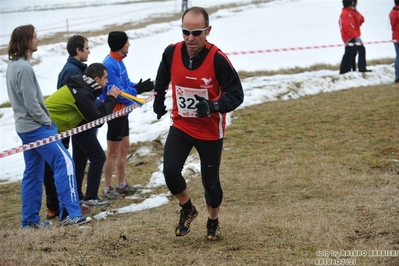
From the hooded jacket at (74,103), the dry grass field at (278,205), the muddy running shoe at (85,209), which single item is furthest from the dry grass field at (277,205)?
the hooded jacket at (74,103)

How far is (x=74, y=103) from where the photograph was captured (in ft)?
23.7

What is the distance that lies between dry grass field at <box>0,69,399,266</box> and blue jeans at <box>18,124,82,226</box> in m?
0.34

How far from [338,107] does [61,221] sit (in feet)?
24.0

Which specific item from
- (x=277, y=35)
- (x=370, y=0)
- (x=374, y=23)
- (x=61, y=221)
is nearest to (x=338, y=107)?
(x=61, y=221)

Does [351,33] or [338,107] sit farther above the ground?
[351,33]

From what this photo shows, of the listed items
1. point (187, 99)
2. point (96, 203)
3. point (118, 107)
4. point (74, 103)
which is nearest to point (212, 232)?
point (187, 99)

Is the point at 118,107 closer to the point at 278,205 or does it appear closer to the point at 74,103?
the point at 74,103

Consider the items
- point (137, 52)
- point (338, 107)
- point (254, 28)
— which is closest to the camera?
point (338, 107)

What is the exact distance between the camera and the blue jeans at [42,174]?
676 centimetres

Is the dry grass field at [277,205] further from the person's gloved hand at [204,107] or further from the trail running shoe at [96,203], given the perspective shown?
the person's gloved hand at [204,107]

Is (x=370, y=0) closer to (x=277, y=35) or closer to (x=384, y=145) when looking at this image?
(x=277, y=35)

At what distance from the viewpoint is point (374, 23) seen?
3116cm

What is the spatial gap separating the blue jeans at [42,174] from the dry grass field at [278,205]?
1.12ft

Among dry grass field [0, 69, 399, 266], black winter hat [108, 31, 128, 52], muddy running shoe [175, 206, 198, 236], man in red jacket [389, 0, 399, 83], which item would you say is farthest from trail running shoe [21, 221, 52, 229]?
man in red jacket [389, 0, 399, 83]
